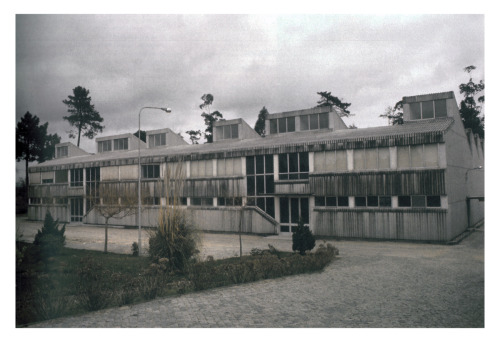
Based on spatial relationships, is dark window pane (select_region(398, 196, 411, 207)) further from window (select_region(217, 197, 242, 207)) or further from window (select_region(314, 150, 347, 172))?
window (select_region(217, 197, 242, 207))

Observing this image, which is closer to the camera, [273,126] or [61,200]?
[61,200]

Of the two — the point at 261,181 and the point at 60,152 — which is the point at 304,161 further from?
the point at 60,152

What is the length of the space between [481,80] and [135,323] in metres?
11.4

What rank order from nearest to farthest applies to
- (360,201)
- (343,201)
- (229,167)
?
(360,201) → (343,201) → (229,167)

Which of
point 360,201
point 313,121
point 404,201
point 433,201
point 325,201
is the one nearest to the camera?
point 433,201

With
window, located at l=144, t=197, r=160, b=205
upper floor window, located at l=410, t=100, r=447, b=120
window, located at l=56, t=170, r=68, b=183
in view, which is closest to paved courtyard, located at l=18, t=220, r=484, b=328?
window, located at l=56, t=170, r=68, b=183

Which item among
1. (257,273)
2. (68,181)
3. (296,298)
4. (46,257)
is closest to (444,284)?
(296,298)

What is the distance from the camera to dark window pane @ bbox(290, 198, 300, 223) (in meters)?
21.7

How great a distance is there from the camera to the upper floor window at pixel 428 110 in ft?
64.1

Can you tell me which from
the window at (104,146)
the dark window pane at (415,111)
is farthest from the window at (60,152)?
the dark window pane at (415,111)

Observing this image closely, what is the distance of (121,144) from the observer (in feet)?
106

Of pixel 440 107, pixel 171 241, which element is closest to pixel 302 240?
pixel 171 241

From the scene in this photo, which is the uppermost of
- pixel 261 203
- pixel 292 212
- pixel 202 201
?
pixel 202 201

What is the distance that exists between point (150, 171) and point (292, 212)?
34.2ft
